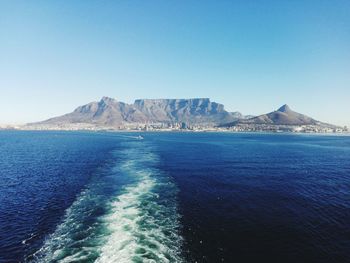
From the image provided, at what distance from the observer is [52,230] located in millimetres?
41219

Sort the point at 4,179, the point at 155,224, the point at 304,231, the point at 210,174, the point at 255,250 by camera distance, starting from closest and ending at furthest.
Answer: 1. the point at 255,250
2. the point at 304,231
3. the point at 155,224
4. the point at 4,179
5. the point at 210,174

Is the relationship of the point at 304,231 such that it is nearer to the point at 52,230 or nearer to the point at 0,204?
the point at 52,230

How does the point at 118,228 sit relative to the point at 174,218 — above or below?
below

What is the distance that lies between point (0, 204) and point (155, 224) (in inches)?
1506

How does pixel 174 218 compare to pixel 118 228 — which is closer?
pixel 118 228

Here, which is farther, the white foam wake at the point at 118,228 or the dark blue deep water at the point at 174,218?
the dark blue deep water at the point at 174,218

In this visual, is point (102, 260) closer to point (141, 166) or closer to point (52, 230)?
point (52, 230)

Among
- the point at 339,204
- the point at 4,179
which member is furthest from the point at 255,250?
the point at 4,179

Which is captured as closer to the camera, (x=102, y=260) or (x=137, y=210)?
(x=102, y=260)

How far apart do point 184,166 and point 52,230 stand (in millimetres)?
66601

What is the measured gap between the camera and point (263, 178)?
7931cm

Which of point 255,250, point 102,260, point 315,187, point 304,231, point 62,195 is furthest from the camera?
point 315,187

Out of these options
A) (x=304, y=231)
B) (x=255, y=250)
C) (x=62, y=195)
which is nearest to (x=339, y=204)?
(x=304, y=231)

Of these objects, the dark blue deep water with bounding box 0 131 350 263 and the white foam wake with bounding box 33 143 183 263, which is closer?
the white foam wake with bounding box 33 143 183 263
